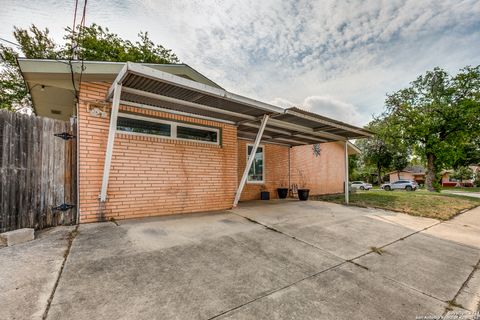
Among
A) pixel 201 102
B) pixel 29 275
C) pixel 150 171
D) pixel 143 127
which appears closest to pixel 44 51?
pixel 143 127

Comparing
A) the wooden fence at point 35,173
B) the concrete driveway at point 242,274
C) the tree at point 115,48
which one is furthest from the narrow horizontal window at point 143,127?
the tree at point 115,48

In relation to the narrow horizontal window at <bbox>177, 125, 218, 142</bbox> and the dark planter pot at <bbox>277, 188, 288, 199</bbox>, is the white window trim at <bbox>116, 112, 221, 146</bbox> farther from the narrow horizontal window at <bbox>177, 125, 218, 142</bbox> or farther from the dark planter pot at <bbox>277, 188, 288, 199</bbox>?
the dark planter pot at <bbox>277, 188, 288, 199</bbox>

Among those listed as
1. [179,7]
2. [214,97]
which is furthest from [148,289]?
[179,7]

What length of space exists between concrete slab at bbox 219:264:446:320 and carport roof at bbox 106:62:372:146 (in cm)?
366

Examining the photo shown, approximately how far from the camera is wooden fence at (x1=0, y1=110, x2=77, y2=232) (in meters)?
3.56

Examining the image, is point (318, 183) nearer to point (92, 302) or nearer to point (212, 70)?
point (212, 70)

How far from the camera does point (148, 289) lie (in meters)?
2.17

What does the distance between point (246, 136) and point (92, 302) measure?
25.7ft

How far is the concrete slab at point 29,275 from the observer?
5.90 ft

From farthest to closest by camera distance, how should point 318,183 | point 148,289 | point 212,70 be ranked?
point 318,183 → point 212,70 → point 148,289

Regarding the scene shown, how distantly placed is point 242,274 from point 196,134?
432 centimetres

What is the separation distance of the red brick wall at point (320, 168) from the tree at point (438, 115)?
25.7 ft

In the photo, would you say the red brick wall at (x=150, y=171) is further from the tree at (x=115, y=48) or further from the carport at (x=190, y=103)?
the tree at (x=115, y=48)

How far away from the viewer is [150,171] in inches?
204
